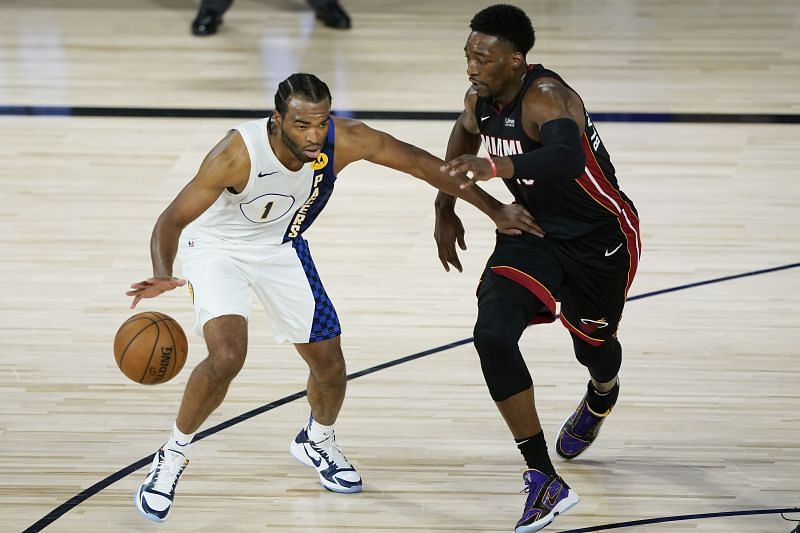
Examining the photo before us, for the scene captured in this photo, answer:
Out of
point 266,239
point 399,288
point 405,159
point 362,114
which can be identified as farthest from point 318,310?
point 362,114

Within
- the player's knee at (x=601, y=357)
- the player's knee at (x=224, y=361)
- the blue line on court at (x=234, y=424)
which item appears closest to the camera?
the player's knee at (x=224, y=361)

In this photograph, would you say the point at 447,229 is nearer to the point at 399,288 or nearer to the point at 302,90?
the point at 302,90

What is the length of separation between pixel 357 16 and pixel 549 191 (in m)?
7.13

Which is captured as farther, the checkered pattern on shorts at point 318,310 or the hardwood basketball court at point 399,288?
the hardwood basketball court at point 399,288

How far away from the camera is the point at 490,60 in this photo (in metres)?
4.11

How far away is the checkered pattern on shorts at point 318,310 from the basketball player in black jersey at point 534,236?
0.55 meters

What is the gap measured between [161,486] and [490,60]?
1.90 meters

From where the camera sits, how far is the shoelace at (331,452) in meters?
4.56

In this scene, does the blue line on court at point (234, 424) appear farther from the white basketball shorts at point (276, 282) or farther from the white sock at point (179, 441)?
the white basketball shorts at point (276, 282)

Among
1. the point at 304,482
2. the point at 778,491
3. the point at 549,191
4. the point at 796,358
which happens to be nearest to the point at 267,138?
the point at 549,191

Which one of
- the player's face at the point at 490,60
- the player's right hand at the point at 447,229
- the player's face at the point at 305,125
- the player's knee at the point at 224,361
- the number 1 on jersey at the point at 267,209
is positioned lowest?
the player's knee at the point at 224,361

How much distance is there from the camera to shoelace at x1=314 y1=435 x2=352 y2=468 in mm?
4559

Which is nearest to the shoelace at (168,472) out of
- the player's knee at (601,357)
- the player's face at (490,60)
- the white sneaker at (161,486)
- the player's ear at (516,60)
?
the white sneaker at (161,486)

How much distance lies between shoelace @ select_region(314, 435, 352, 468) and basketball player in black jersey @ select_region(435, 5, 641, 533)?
77 centimetres
